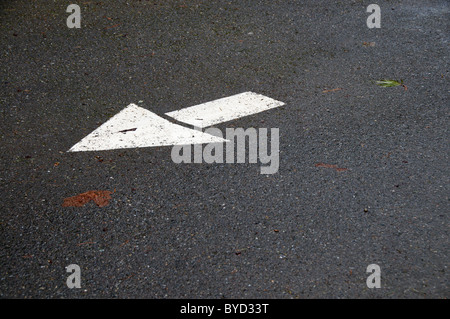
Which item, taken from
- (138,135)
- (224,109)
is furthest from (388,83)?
(138,135)

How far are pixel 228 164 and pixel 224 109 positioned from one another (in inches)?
31.5

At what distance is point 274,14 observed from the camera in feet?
19.0

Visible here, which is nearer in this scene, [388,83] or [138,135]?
[138,135]

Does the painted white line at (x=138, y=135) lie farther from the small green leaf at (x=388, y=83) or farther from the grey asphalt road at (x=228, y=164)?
the small green leaf at (x=388, y=83)

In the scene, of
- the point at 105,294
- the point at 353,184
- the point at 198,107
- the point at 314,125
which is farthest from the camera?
the point at 198,107

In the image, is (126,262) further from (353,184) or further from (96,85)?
(96,85)

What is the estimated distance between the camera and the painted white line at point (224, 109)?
400 centimetres

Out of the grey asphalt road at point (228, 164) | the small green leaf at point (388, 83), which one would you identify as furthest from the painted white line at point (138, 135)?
the small green leaf at point (388, 83)

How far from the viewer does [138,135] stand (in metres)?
3.80

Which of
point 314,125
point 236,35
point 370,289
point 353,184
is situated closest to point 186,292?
point 370,289

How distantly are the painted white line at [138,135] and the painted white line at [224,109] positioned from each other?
0.47 feet

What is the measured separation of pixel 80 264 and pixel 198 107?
6.20 feet

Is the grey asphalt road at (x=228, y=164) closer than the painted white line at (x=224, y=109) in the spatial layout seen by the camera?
Yes

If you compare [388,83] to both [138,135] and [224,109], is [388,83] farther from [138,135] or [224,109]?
[138,135]
